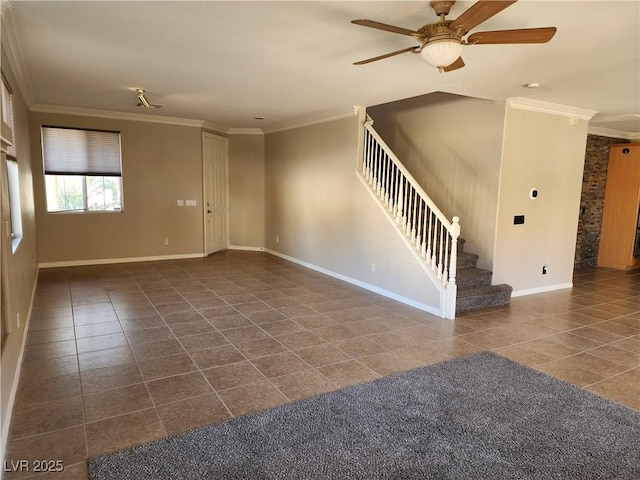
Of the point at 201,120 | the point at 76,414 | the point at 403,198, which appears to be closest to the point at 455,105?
the point at 403,198

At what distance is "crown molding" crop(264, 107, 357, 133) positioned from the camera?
236 inches

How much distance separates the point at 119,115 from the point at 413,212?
5242mm

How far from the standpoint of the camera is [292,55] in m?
3.50

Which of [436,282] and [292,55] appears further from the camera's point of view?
[436,282]

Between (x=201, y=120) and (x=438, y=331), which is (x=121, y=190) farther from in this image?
(x=438, y=331)

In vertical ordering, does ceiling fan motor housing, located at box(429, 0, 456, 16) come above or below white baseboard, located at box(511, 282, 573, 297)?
above

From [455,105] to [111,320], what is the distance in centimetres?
513

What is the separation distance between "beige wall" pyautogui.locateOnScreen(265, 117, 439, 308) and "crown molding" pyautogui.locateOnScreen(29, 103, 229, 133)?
4.96ft

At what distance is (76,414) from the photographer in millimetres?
2559

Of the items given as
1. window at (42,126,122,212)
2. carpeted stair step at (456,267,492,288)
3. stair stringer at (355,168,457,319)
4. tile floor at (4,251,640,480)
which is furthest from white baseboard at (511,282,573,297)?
window at (42,126,122,212)

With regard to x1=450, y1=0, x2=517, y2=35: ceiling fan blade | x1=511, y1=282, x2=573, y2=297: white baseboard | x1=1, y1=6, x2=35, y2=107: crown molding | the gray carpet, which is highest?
x1=1, y1=6, x2=35, y2=107: crown molding

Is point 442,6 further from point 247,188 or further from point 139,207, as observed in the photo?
point 247,188

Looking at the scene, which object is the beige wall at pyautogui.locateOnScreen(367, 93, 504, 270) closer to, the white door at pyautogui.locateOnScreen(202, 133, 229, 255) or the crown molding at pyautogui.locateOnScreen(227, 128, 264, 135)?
the crown molding at pyautogui.locateOnScreen(227, 128, 264, 135)

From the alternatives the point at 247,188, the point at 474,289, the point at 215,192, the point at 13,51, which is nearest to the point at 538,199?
the point at 474,289
